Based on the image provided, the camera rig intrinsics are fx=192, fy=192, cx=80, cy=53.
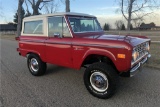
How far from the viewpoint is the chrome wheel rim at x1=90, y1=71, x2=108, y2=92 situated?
459cm

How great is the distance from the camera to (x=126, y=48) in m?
4.10

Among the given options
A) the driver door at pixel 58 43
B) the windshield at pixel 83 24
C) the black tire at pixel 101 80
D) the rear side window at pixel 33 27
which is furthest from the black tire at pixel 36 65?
the black tire at pixel 101 80

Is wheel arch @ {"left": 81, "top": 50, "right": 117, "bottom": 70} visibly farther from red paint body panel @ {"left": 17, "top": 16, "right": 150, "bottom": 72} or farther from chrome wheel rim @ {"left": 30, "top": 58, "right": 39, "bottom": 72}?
chrome wheel rim @ {"left": 30, "top": 58, "right": 39, "bottom": 72}

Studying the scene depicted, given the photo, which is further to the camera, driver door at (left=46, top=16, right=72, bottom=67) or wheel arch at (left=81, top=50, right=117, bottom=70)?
driver door at (left=46, top=16, right=72, bottom=67)

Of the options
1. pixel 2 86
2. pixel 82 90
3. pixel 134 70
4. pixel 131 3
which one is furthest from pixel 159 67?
pixel 131 3

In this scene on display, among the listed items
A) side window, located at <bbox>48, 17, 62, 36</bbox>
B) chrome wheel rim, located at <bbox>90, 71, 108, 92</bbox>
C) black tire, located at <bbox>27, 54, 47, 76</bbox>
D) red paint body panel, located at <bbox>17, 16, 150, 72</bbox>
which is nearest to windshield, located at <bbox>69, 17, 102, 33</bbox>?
red paint body panel, located at <bbox>17, 16, 150, 72</bbox>

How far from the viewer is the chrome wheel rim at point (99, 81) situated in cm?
459

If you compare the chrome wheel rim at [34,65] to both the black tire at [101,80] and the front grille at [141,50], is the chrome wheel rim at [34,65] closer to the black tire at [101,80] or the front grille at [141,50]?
the black tire at [101,80]

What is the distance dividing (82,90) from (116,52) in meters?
1.51

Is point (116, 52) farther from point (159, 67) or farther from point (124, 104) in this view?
point (159, 67)

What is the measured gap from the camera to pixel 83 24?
5.77m

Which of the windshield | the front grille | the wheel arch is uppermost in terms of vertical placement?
the windshield

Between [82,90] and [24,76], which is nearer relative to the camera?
[82,90]

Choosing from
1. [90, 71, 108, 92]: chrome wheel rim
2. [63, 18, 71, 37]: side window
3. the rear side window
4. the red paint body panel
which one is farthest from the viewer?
the rear side window
